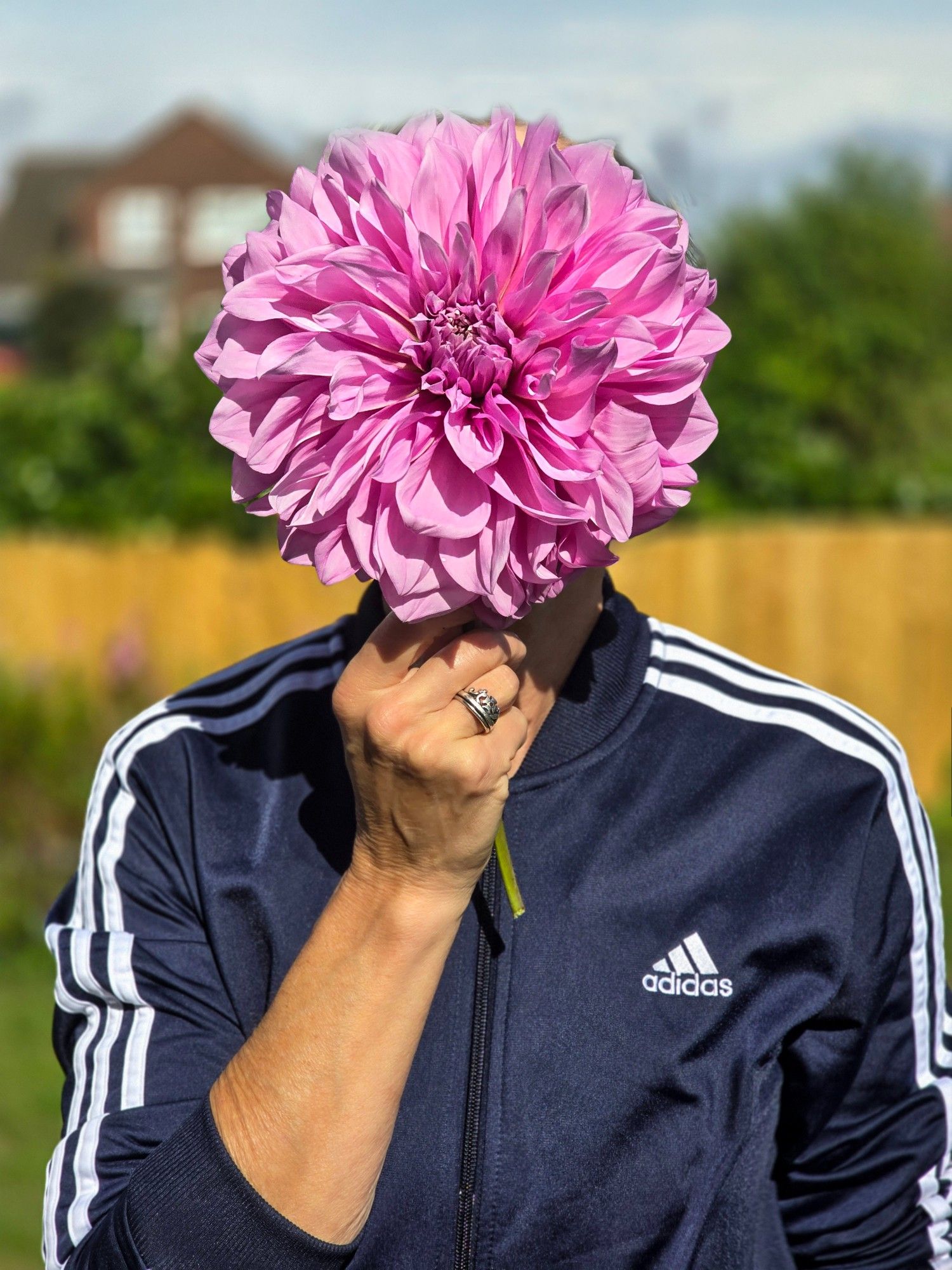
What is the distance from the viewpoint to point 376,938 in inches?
61.9

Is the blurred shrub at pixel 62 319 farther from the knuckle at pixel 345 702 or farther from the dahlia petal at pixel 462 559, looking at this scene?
the dahlia petal at pixel 462 559

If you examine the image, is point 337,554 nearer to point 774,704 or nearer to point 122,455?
point 774,704

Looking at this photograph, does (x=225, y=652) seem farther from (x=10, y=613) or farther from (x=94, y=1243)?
(x=94, y=1243)

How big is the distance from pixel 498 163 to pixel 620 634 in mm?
772

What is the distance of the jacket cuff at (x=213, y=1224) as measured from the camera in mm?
1537

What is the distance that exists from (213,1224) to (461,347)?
3.38ft

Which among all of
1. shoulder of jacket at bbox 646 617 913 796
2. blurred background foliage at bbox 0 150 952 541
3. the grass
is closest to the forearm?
shoulder of jacket at bbox 646 617 913 796

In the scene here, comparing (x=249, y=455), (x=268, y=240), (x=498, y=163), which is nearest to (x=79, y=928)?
(x=249, y=455)

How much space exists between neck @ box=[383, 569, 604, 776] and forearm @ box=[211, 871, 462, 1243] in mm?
321

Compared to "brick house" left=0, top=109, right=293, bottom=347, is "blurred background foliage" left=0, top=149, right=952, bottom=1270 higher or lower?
lower

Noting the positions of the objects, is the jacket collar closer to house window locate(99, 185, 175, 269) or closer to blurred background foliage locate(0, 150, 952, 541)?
blurred background foliage locate(0, 150, 952, 541)

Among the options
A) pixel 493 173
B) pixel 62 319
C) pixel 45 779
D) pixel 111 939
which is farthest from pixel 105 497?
pixel 62 319

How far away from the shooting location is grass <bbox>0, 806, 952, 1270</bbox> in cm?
525

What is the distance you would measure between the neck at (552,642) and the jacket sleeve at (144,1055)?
462 mm
